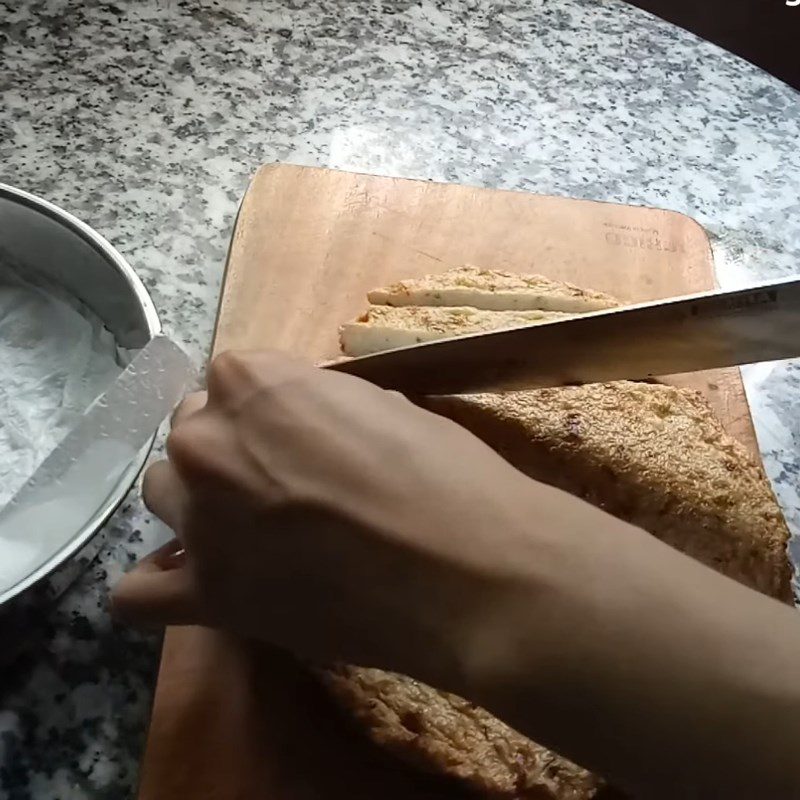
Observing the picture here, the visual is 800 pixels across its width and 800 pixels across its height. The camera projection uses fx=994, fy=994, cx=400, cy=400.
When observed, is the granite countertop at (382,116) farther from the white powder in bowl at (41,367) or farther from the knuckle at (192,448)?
the knuckle at (192,448)

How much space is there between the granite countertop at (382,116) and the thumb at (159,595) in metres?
0.42

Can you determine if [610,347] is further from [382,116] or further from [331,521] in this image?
[382,116]

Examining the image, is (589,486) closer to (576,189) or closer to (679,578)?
(679,578)

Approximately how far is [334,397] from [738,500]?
0.43 meters

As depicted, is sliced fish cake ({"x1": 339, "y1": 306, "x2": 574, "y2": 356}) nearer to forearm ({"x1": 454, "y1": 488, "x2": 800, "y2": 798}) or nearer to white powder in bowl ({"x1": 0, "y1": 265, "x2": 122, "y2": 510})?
white powder in bowl ({"x1": 0, "y1": 265, "x2": 122, "y2": 510})

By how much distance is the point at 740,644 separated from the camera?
563mm

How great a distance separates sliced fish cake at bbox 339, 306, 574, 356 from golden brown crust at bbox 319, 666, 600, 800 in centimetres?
33

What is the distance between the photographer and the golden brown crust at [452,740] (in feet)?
→ 2.49

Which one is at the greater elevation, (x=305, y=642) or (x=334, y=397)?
(x=334, y=397)

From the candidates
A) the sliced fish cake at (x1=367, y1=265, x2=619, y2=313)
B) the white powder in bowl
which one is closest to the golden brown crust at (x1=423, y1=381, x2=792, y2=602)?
the sliced fish cake at (x1=367, y1=265, x2=619, y2=313)

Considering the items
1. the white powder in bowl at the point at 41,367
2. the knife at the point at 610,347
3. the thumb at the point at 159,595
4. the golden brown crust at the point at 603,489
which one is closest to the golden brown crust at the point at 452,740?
the golden brown crust at the point at 603,489

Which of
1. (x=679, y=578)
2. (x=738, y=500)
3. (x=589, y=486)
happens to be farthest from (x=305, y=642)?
(x=738, y=500)

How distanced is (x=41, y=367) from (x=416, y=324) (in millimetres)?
394

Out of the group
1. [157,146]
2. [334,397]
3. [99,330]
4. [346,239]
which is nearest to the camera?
[334,397]
